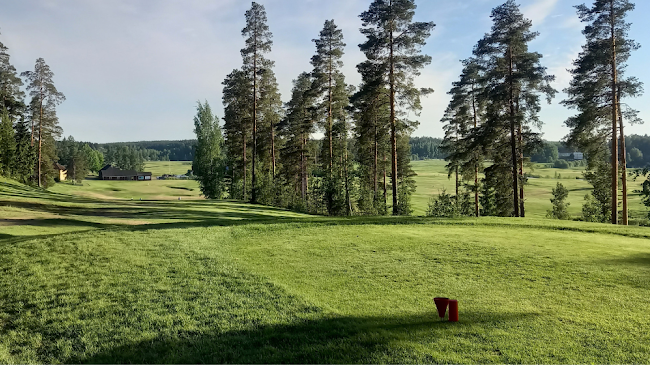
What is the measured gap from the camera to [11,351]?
574cm

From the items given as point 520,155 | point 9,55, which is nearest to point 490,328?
point 520,155

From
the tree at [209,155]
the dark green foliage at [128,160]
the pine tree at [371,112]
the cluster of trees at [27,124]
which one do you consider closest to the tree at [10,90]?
the cluster of trees at [27,124]

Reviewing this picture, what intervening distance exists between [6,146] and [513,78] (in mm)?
53661

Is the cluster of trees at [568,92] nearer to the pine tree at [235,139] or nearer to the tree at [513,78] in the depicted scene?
the tree at [513,78]

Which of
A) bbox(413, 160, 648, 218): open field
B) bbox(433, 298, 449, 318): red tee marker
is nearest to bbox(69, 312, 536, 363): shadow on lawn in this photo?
bbox(433, 298, 449, 318): red tee marker

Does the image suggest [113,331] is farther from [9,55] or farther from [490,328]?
[9,55]

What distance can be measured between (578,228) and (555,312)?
42.6ft

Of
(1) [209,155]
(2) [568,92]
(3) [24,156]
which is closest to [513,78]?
(2) [568,92]

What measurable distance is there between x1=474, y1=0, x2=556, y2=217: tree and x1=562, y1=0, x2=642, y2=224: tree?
89.5 inches

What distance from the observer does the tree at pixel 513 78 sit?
2466 centimetres

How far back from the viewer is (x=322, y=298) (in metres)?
7.48

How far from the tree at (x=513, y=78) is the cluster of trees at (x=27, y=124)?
1927 inches

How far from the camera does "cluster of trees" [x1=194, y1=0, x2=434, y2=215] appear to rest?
81.5 feet

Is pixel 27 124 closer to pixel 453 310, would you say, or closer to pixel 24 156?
pixel 24 156
